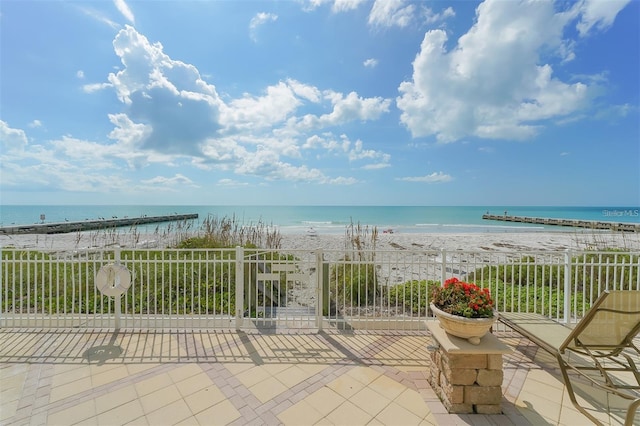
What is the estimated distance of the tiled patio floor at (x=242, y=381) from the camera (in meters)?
2.19

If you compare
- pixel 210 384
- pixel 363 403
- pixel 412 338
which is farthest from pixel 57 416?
pixel 412 338

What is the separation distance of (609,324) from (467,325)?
109 cm

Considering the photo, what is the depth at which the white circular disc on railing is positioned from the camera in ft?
11.3

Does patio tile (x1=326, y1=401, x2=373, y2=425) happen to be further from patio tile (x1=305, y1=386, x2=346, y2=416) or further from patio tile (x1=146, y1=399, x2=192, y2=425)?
patio tile (x1=146, y1=399, x2=192, y2=425)

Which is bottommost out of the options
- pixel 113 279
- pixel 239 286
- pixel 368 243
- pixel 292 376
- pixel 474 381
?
pixel 292 376

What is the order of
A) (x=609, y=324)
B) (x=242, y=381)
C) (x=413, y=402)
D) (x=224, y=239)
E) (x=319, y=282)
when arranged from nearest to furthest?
(x=609, y=324) → (x=413, y=402) → (x=242, y=381) → (x=319, y=282) → (x=224, y=239)

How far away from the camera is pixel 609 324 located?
6.93 ft

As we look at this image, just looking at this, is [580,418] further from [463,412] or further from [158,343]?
[158,343]

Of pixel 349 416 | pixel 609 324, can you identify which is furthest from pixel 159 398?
pixel 609 324

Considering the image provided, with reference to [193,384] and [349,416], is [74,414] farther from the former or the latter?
[349,416]

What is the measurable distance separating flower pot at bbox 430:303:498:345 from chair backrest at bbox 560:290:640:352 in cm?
62

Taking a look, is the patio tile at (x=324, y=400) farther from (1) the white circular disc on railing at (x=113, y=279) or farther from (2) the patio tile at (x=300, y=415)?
(1) the white circular disc on railing at (x=113, y=279)

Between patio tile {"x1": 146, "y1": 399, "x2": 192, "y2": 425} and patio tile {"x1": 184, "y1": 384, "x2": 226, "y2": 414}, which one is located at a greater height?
patio tile {"x1": 146, "y1": 399, "x2": 192, "y2": 425}

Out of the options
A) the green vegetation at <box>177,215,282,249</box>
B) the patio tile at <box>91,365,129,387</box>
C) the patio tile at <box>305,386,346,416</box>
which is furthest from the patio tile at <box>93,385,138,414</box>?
the green vegetation at <box>177,215,282,249</box>
